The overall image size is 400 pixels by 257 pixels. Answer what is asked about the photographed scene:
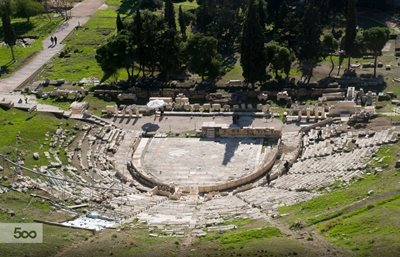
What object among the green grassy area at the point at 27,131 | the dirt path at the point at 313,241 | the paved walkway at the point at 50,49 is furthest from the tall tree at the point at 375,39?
the dirt path at the point at 313,241

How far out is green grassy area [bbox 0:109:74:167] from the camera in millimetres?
75625

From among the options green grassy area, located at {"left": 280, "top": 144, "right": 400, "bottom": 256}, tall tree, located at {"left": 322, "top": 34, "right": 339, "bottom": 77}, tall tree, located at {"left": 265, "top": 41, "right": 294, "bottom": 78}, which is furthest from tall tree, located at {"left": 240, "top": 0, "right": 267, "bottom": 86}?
green grassy area, located at {"left": 280, "top": 144, "right": 400, "bottom": 256}

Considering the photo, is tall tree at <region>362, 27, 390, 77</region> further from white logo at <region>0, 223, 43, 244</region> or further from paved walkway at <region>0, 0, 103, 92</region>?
white logo at <region>0, 223, 43, 244</region>

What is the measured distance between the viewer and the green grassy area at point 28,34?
358 feet

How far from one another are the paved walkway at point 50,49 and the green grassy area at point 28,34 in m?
1.18

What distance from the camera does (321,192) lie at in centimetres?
6338

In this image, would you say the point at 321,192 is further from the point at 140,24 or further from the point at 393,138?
the point at 140,24

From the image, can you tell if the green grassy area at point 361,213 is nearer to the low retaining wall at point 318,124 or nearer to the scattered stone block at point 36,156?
the low retaining wall at point 318,124

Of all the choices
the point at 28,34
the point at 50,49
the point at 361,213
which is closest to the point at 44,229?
the point at 361,213

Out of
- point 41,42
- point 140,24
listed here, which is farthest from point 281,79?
point 41,42

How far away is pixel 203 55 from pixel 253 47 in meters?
6.74

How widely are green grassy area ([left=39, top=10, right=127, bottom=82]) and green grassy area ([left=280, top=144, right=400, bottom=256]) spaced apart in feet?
157

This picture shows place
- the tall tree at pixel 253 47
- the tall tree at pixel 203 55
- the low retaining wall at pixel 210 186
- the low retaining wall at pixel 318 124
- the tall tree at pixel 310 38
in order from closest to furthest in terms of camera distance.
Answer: the low retaining wall at pixel 210 186
the low retaining wall at pixel 318 124
the tall tree at pixel 253 47
the tall tree at pixel 203 55
the tall tree at pixel 310 38

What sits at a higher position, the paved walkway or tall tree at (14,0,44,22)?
tall tree at (14,0,44,22)
